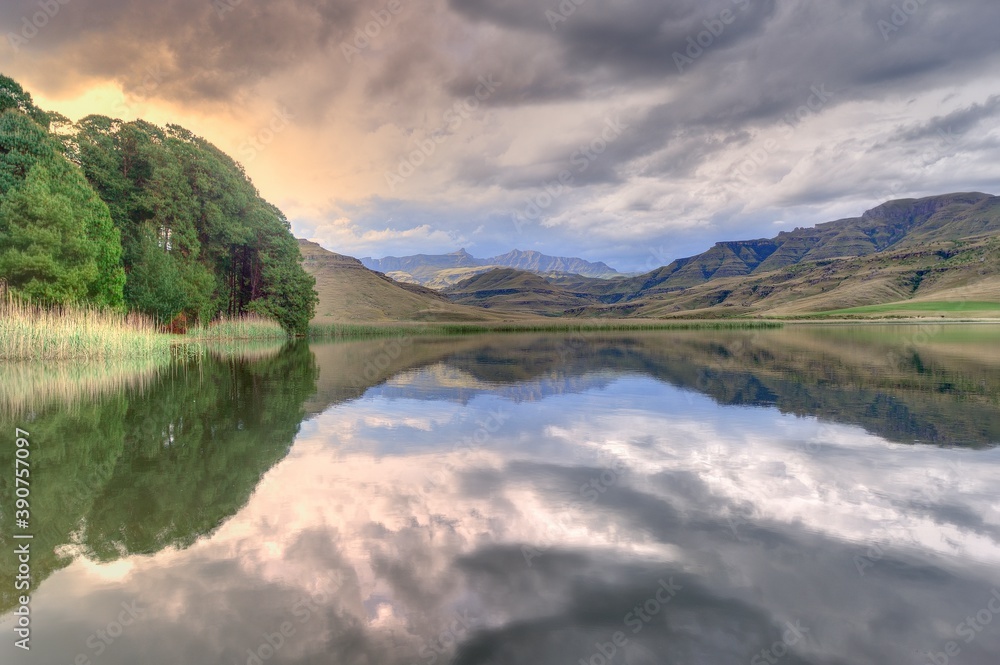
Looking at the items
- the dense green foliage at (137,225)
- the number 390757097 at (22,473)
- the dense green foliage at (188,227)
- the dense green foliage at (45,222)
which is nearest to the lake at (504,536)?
the number 390757097 at (22,473)

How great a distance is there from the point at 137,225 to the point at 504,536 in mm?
53714

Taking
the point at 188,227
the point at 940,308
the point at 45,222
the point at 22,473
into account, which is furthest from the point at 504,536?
the point at 940,308

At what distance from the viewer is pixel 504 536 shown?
7.57 metres

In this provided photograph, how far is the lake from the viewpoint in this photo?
5.12 meters

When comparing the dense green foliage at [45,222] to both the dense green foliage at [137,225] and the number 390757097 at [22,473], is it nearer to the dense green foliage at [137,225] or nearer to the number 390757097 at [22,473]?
the dense green foliage at [137,225]

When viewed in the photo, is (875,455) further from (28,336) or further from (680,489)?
(28,336)

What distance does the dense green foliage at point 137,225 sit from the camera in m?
31.4

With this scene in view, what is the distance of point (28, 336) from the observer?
26.5m

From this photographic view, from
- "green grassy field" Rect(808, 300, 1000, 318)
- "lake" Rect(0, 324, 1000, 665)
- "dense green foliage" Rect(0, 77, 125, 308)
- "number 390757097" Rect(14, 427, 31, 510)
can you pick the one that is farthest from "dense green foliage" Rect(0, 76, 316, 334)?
"green grassy field" Rect(808, 300, 1000, 318)

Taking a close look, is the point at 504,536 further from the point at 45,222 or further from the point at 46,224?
the point at 46,224

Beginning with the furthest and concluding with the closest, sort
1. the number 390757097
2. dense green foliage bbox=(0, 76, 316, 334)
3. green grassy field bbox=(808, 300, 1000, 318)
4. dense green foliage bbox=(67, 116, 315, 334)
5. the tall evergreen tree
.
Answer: green grassy field bbox=(808, 300, 1000, 318)
dense green foliage bbox=(67, 116, 315, 334)
dense green foliage bbox=(0, 76, 316, 334)
the tall evergreen tree
the number 390757097

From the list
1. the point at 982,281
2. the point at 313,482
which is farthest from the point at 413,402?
the point at 982,281

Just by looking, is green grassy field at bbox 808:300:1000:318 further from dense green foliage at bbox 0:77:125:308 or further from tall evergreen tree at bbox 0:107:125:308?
tall evergreen tree at bbox 0:107:125:308

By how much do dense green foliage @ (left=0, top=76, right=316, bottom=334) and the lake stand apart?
20106 millimetres
